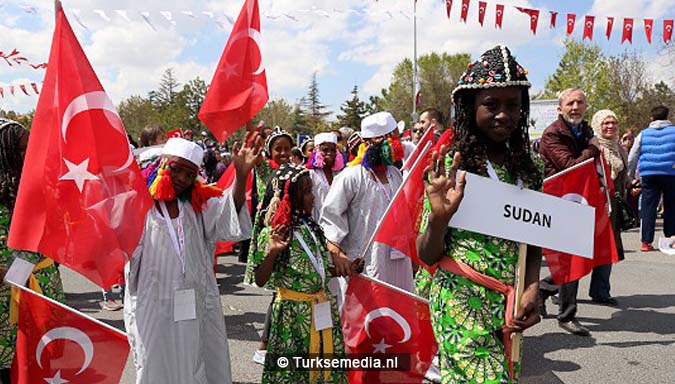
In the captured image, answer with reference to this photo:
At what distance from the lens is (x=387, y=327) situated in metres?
4.03

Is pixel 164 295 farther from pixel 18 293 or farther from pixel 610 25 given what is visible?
pixel 610 25

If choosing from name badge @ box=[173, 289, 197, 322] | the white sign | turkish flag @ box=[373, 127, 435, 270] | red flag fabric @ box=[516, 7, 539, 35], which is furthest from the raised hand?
red flag fabric @ box=[516, 7, 539, 35]

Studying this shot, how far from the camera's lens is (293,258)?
366cm

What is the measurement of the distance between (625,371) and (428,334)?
6.84 feet

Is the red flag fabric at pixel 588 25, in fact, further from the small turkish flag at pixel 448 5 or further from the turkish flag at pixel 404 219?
the turkish flag at pixel 404 219

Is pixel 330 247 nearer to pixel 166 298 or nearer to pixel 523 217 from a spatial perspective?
pixel 166 298

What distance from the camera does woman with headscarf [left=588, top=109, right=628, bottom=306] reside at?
6.71m

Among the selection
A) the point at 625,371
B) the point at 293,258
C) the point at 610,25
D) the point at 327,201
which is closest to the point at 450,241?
the point at 293,258

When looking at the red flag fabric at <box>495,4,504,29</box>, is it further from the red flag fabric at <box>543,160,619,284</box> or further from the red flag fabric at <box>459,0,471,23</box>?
the red flag fabric at <box>543,160,619,284</box>

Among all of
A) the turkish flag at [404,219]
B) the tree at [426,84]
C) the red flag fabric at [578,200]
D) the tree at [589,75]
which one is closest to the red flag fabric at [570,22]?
the red flag fabric at [578,200]

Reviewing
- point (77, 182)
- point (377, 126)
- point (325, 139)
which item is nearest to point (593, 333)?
point (377, 126)

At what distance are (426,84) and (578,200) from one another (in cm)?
6416

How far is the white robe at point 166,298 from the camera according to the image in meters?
3.38

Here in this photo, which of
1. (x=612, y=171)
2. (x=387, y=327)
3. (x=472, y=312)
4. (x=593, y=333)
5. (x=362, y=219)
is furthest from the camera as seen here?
(x=612, y=171)
